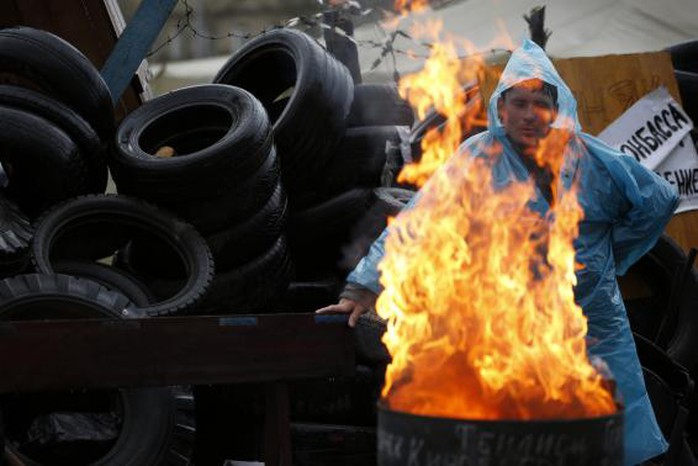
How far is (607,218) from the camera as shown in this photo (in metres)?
3.75

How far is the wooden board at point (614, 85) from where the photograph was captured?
7398 millimetres

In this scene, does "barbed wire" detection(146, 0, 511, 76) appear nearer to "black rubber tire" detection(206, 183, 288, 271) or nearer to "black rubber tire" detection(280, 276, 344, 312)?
"black rubber tire" detection(206, 183, 288, 271)

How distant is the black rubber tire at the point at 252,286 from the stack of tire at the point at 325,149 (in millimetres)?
217

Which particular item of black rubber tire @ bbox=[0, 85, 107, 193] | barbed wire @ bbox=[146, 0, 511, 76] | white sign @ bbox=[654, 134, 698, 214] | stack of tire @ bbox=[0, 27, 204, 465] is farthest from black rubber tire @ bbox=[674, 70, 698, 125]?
black rubber tire @ bbox=[0, 85, 107, 193]

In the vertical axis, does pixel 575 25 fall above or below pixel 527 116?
above

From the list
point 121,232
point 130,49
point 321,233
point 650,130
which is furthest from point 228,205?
point 650,130

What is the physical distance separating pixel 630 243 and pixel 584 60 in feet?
13.2

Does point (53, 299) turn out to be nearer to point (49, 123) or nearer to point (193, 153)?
point (49, 123)

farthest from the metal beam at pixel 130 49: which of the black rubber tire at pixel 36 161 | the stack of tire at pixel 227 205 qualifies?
the black rubber tire at pixel 36 161

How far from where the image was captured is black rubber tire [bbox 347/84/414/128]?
754cm

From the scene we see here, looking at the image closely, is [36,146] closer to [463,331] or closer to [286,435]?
[286,435]

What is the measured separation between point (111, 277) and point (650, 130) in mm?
4271

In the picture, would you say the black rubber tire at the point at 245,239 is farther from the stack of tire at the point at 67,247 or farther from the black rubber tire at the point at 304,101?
the black rubber tire at the point at 304,101

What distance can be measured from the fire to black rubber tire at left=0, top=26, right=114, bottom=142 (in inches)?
135
